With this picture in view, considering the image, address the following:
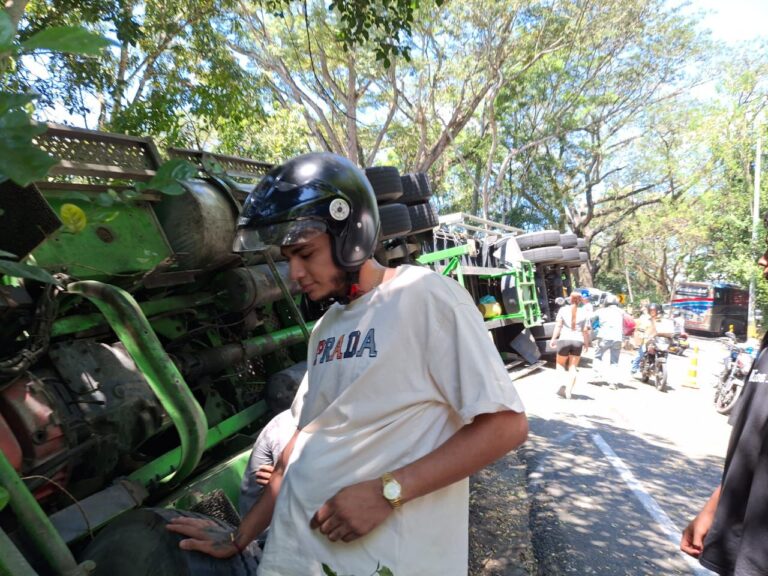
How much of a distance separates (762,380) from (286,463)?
4.71 ft

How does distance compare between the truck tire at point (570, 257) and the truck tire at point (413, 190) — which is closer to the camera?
the truck tire at point (413, 190)

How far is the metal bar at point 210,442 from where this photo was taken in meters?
2.57

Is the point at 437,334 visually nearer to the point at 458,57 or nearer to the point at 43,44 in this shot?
the point at 43,44

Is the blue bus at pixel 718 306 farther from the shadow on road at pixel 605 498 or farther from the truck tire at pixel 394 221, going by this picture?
the truck tire at pixel 394 221

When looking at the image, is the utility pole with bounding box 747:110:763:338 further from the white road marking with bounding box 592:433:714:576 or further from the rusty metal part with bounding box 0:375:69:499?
the rusty metal part with bounding box 0:375:69:499

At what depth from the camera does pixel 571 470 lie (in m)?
5.66

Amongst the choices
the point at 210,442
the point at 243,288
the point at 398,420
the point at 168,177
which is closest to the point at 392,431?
the point at 398,420

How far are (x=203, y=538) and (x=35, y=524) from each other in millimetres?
407

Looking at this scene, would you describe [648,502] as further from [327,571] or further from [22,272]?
[22,272]

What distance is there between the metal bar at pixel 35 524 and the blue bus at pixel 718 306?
2880 cm

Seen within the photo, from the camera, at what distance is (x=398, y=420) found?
1.35m

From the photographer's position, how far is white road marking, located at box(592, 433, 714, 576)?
3807 millimetres

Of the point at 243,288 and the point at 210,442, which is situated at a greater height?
the point at 243,288

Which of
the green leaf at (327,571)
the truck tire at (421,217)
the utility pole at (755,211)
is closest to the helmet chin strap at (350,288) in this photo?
the green leaf at (327,571)
